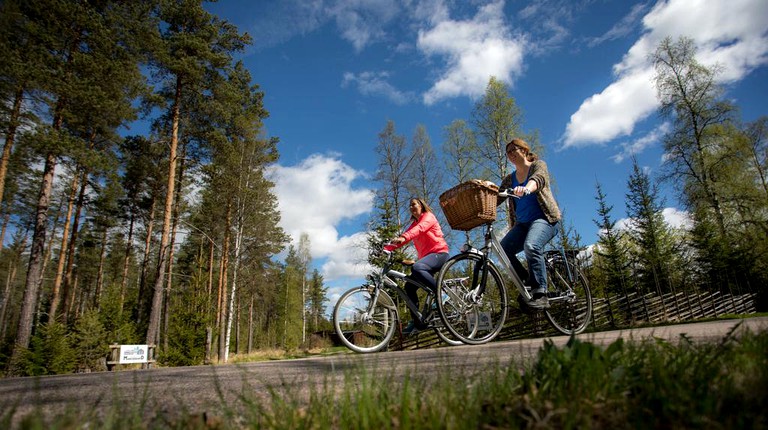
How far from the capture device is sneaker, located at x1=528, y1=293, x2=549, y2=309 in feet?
15.6

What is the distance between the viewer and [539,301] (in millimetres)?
4746

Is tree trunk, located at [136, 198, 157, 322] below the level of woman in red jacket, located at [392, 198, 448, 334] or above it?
above

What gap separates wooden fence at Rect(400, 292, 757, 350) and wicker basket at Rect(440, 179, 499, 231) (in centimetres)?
1041

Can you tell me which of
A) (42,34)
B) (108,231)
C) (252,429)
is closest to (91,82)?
(42,34)

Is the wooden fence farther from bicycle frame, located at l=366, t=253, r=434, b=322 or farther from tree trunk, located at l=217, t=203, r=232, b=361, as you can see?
bicycle frame, located at l=366, t=253, r=434, b=322

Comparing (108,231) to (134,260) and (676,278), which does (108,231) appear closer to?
(134,260)

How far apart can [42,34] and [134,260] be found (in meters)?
34.5

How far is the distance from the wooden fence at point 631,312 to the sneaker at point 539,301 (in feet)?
32.7

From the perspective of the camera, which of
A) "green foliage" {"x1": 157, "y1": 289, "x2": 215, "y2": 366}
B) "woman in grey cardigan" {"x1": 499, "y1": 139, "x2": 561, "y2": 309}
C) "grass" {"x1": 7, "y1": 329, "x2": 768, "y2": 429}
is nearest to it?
"grass" {"x1": 7, "y1": 329, "x2": 768, "y2": 429}

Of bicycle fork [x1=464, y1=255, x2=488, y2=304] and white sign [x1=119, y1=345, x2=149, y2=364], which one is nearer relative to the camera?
bicycle fork [x1=464, y1=255, x2=488, y2=304]

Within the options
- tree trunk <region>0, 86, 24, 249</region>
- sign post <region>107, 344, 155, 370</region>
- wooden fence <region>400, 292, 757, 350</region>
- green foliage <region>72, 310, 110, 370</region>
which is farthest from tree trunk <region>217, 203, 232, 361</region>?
tree trunk <region>0, 86, 24, 249</region>

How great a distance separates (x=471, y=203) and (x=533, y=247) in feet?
3.00

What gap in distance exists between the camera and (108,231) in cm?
3131

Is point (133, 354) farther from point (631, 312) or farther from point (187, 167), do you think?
point (631, 312)
